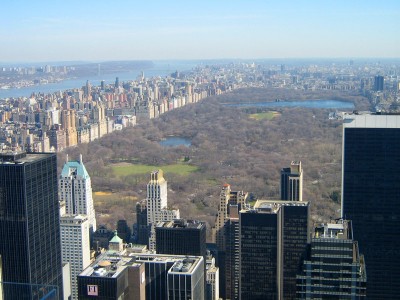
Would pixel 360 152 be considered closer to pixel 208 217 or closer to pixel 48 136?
pixel 208 217

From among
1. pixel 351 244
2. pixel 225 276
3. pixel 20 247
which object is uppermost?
pixel 351 244

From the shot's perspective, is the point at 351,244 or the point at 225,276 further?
the point at 225,276

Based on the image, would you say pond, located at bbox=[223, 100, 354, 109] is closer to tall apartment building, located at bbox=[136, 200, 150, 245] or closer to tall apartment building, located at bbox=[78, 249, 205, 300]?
tall apartment building, located at bbox=[136, 200, 150, 245]

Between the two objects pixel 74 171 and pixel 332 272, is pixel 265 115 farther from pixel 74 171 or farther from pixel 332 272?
pixel 332 272

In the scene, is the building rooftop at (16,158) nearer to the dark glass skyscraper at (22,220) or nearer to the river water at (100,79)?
the dark glass skyscraper at (22,220)

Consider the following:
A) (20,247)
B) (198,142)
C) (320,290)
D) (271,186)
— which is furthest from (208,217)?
(198,142)

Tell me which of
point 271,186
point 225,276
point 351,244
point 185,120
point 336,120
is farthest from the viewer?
point 185,120
